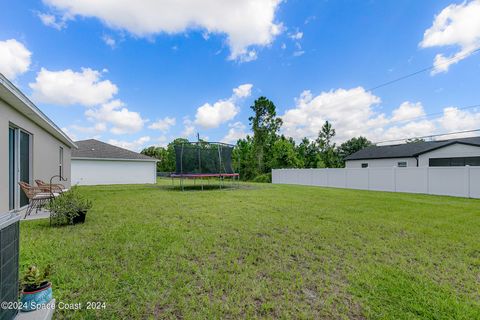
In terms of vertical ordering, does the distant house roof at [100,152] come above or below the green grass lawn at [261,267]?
above

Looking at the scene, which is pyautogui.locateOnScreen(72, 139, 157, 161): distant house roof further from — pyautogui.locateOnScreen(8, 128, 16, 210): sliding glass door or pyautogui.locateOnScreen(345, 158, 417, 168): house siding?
pyautogui.locateOnScreen(345, 158, 417, 168): house siding

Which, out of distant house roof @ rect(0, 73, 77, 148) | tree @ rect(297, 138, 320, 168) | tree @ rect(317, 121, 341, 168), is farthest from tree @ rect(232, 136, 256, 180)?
distant house roof @ rect(0, 73, 77, 148)

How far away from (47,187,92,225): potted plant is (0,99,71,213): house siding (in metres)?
1.12

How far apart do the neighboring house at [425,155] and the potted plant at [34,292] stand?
19.7 metres

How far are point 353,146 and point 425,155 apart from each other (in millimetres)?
20834

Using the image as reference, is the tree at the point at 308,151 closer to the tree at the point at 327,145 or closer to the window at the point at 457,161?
the tree at the point at 327,145

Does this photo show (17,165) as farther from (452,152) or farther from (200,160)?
(452,152)

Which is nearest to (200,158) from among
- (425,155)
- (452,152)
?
(425,155)

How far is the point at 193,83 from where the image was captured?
14656mm

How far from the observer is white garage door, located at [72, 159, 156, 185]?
53.0 feet

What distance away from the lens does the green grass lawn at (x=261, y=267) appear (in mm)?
2109

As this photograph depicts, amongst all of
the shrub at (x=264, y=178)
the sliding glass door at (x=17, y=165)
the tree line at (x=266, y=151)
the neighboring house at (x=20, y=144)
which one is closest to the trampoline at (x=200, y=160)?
the neighboring house at (x=20, y=144)

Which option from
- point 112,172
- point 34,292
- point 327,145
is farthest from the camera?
point 327,145

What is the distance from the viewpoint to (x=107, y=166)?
16938 millimetres
